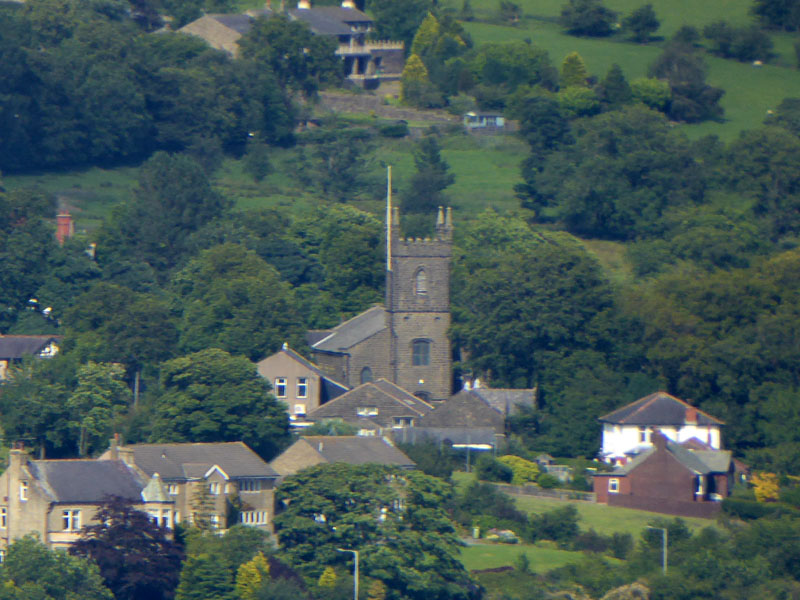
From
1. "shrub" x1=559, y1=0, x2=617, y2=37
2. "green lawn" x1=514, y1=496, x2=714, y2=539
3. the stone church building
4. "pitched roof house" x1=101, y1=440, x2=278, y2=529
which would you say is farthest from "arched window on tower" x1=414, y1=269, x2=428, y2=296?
"shrub" x1=559, y1=0, x2=617, y2=37

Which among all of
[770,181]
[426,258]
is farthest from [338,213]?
[770,181]

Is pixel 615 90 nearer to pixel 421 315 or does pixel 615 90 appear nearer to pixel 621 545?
pixel 421 315

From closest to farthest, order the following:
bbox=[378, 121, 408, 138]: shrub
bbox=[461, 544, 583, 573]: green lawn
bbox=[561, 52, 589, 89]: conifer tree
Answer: bbox=[461, 544, 583, 573]: green lawn < bbox=[378, 121, 408, 138]: shrub < bbox=[561, 52, 589, 89]: conifer tree

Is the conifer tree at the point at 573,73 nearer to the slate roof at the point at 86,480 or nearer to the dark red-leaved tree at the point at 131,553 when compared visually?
the slate roof at the point at 86,480

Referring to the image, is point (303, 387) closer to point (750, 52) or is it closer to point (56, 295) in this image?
point (56, 295)

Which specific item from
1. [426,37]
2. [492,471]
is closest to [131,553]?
[492,471]

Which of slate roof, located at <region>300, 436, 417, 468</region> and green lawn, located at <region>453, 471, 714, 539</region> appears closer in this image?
green lawn, located at <region>453, 471, 714, 539</region>

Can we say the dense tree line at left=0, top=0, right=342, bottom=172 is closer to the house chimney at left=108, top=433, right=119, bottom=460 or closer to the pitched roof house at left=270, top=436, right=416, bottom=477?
the pitched roof house at left=270, top=436, right=416, bottom=477

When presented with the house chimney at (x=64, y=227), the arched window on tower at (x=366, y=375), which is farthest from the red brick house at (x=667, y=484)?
the house chimney at (x=64, y=227)
